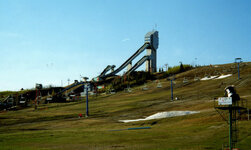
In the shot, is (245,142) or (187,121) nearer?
(245,142)

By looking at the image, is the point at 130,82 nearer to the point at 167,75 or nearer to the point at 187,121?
the point at 167,75

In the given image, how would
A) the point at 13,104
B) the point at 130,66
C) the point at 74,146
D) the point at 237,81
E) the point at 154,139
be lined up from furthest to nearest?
the point at 130,66
the point at 13,104
the point at 237,81
the point at 154,139
the point at 74,146

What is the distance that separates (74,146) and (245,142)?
19.5 m

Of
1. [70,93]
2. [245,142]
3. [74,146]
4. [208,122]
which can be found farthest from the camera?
[70,93]

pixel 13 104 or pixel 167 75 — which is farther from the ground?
pixel 167 75

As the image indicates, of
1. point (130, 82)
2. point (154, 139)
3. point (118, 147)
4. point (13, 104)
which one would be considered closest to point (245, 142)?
point (154, 139)

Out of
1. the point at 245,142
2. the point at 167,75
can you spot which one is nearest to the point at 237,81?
the point at 167,75

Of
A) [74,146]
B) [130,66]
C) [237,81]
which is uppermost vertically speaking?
[130,66]

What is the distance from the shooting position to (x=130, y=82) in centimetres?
13862

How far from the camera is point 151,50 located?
160 m

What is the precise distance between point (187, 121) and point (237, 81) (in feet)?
190

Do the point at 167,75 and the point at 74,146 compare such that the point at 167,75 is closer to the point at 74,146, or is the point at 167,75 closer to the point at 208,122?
the point at 208,122

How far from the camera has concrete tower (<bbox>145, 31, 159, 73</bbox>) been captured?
160 m

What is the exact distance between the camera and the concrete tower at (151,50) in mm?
159750
